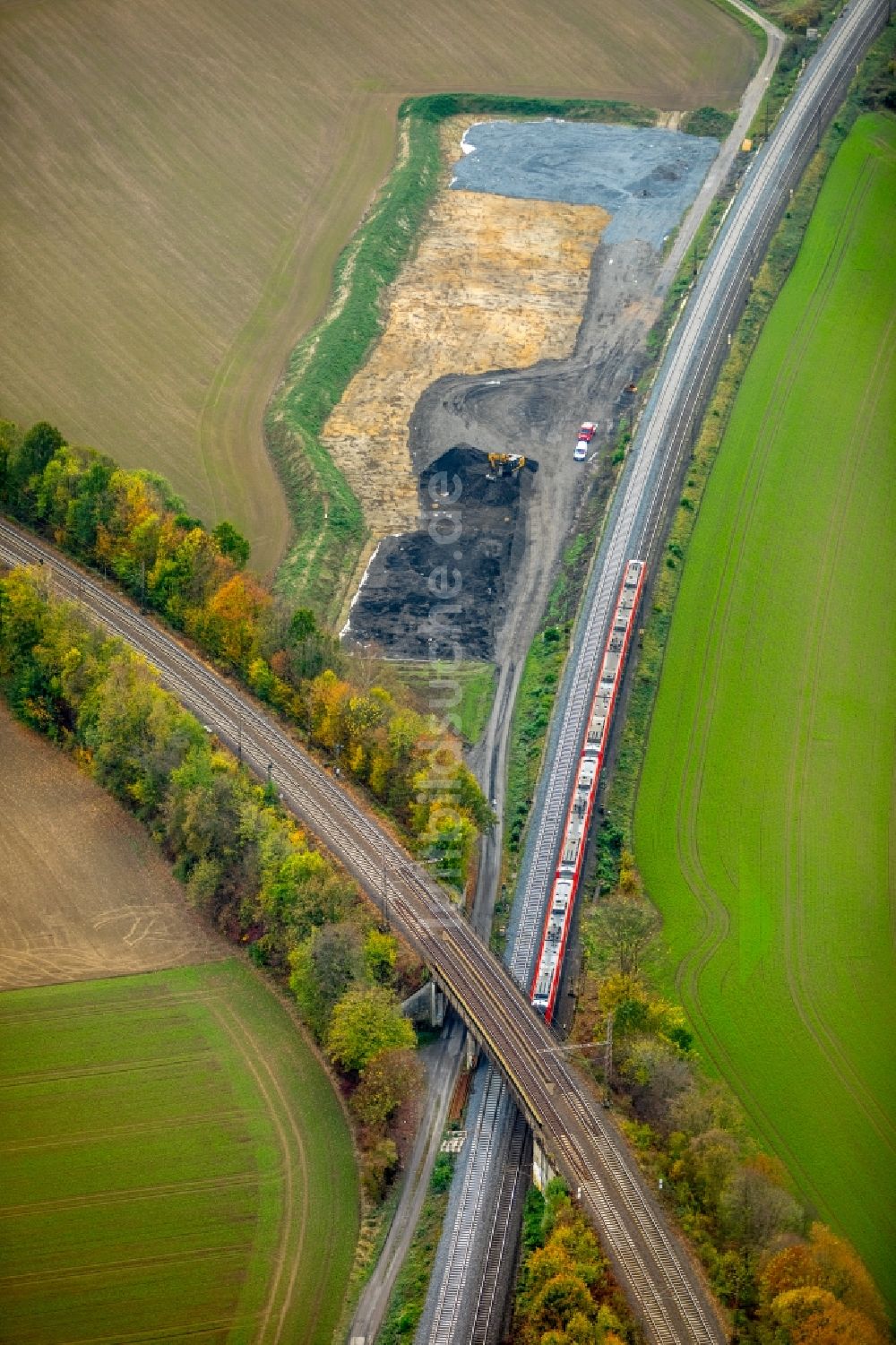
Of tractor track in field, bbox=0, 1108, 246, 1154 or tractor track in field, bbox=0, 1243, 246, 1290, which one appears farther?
tractor track in field, bbox=0, 1108, 246, 1154

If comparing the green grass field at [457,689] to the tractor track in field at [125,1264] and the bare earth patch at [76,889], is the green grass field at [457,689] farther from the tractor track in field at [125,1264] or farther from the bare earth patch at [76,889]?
the tractor track in field at [125,1264]

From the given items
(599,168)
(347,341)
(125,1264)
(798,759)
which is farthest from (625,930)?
(599,168)

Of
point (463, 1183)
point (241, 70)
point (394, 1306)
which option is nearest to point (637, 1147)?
point (463, 1183)

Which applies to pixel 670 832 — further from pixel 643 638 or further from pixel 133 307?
pixel 133 307

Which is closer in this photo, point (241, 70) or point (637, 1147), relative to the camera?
point (637, 1147)

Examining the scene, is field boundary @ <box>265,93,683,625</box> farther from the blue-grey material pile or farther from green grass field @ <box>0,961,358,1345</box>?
green grass field @ <box>0,961,358,1345</box>

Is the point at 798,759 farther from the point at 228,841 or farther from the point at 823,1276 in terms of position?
the point at 823,1276

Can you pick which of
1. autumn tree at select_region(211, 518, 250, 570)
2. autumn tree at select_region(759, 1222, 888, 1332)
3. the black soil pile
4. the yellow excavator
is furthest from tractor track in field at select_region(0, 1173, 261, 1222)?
the yellow excavator
